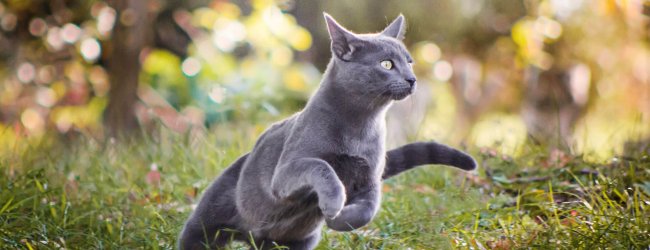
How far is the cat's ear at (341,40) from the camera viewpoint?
2641 mm

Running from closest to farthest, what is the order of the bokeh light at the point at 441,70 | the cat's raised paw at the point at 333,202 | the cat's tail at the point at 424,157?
1. the cat's raised paw at the point at 333,202
2. the cat's tail at the point at 424,157
3. the bokeh light at the point at 441,70

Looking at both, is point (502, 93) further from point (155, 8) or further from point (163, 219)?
point (163, 219)

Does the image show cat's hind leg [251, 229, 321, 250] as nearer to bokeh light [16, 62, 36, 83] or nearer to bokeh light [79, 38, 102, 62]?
bokeh light [79, 38, 102, 62]

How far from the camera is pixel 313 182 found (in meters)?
2.39

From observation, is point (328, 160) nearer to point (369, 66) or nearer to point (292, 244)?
point (369, 66)

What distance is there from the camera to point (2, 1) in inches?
267

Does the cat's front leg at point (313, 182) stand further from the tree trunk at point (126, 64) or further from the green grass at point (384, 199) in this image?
the tree trunk at point (126, 64)

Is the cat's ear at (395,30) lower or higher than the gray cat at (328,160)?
higher

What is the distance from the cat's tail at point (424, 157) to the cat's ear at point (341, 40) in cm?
51

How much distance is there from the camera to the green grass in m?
2.97

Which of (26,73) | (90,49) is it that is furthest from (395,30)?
(26,73)

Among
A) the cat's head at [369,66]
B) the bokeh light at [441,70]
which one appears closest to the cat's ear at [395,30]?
the cat's head at [369,66]

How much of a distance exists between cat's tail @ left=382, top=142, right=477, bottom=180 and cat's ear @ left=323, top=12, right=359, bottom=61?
0.51m

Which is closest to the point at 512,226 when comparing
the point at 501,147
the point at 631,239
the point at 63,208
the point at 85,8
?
the point at 631,239
